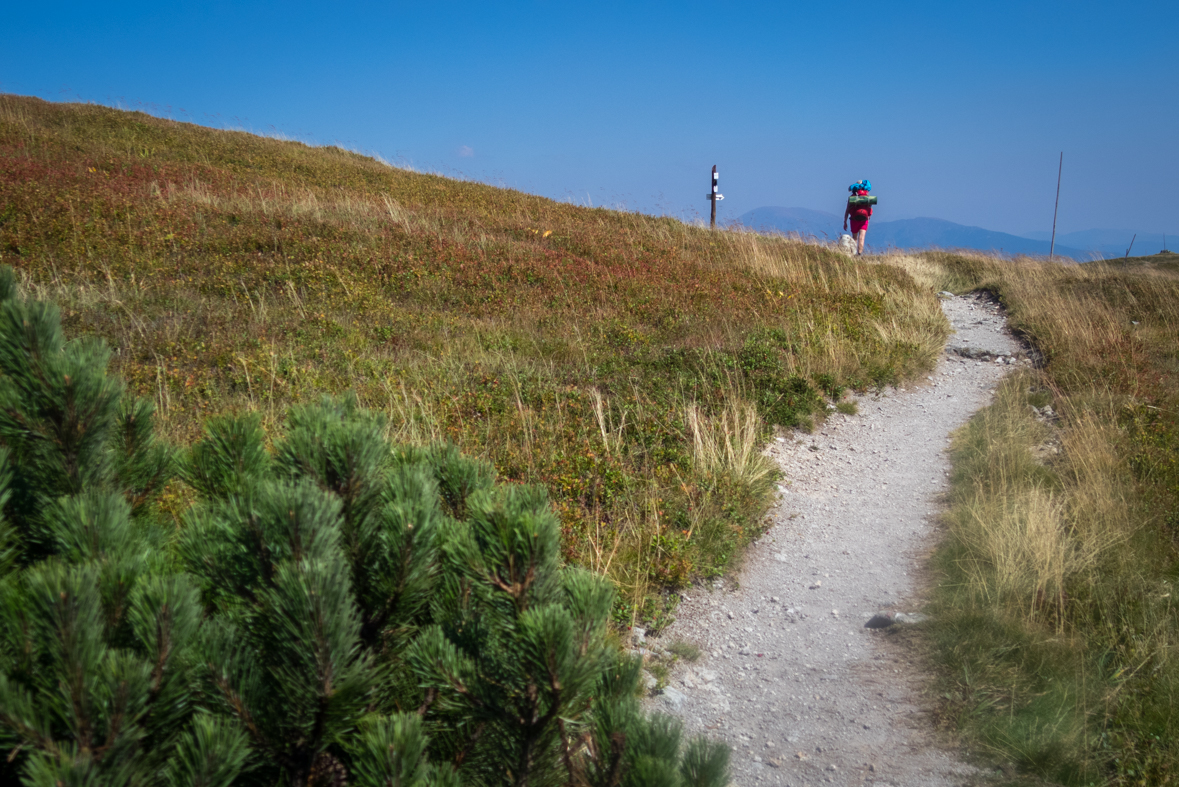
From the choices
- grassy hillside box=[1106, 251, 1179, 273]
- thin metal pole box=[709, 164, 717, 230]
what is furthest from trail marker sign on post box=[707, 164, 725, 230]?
grassy hillside box=[1106, 251, 1179, 273]

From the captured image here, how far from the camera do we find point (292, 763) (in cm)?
140

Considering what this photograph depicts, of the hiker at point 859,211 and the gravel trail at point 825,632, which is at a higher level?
the hiker at point 859,211

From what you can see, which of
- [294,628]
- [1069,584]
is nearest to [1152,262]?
[1069,584]

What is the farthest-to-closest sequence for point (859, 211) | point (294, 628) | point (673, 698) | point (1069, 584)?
point (859, 211) < point (1069, 584) < point (673, 698) < point (294, 628)

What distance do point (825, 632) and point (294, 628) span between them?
369 cm

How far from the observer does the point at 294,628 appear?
1218 mm

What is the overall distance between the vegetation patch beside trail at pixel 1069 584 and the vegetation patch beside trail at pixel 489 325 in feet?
5.18

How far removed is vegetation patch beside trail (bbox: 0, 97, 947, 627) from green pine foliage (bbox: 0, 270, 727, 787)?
110 centimetres

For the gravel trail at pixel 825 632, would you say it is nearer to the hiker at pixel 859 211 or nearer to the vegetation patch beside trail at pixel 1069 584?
the vegetation patch beside trail at pixel 1069 584

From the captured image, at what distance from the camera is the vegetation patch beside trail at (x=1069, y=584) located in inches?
117

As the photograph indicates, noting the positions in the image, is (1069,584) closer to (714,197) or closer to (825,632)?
(825,632)

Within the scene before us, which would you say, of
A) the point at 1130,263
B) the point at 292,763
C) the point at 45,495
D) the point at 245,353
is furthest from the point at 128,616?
the point at 1130,263

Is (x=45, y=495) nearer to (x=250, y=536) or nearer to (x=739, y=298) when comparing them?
(x=250, y=536)

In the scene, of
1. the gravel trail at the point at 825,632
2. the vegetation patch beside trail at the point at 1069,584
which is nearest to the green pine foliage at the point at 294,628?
the gravel trail at the point at 825,632
